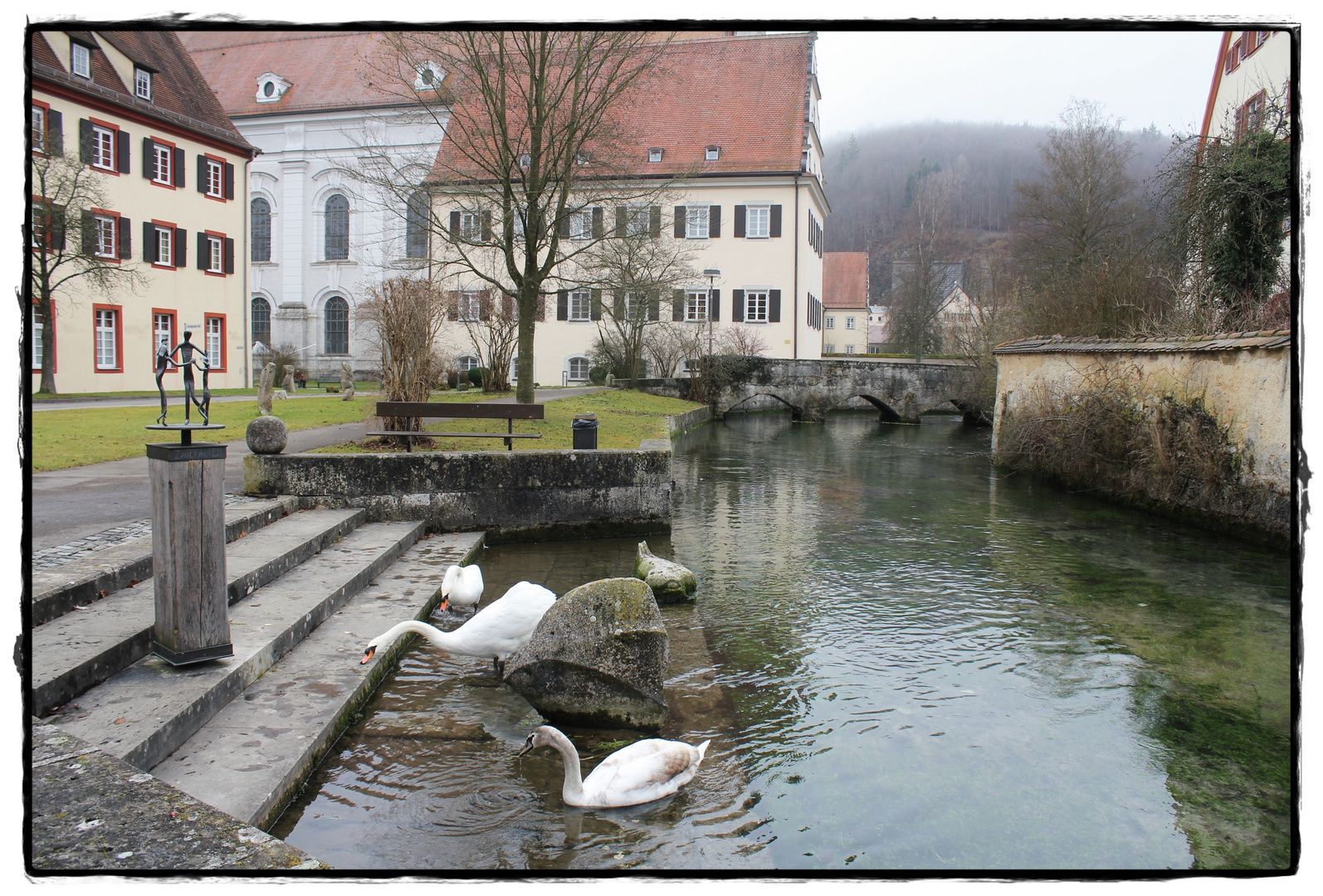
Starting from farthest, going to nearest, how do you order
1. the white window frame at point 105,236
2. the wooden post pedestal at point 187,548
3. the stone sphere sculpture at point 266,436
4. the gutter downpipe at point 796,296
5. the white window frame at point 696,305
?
the white window frame at point 696,305 < the gutter downpipe at point 796,296 < the white window frame at point 105,236 < the stone sphere sculpture at point 266,436 < the wooden post pedestal at point 187,548

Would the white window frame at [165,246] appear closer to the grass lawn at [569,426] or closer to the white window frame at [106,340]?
the white window frame at [106,340]

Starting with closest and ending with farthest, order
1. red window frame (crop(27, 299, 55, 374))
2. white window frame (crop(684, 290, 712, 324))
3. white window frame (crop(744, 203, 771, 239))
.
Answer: red window frame (crop(27, 299, 55, 374)) → white window frame (crop(744, 203, 771, 239)) → white window frame (crop(684, 290, 712, 324))

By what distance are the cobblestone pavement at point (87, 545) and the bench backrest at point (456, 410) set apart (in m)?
3.94

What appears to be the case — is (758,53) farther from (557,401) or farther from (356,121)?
(557,401)

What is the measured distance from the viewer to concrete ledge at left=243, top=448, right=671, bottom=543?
30.4ft

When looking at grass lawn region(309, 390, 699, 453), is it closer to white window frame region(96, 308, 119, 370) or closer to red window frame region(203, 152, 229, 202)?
white window frame region(96, 308, 119, 370)

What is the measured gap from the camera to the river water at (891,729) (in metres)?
3.74

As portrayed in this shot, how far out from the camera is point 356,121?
43.6m

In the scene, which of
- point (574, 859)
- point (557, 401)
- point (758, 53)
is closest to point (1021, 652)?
point (574, 859)

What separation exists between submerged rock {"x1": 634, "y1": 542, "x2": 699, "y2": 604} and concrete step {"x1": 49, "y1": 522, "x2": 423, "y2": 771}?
8.09 ft

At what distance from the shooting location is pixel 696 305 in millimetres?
38531

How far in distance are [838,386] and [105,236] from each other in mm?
24246

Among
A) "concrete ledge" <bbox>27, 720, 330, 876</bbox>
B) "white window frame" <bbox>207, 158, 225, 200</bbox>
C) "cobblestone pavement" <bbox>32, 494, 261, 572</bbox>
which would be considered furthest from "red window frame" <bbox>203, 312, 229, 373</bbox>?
"concrete ledge" <bbox>27, 720, 330, 876</bbox>

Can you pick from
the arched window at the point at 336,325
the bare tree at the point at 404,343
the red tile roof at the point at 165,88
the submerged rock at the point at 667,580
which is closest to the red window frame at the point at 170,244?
the red tile roof at the point at 165,88
